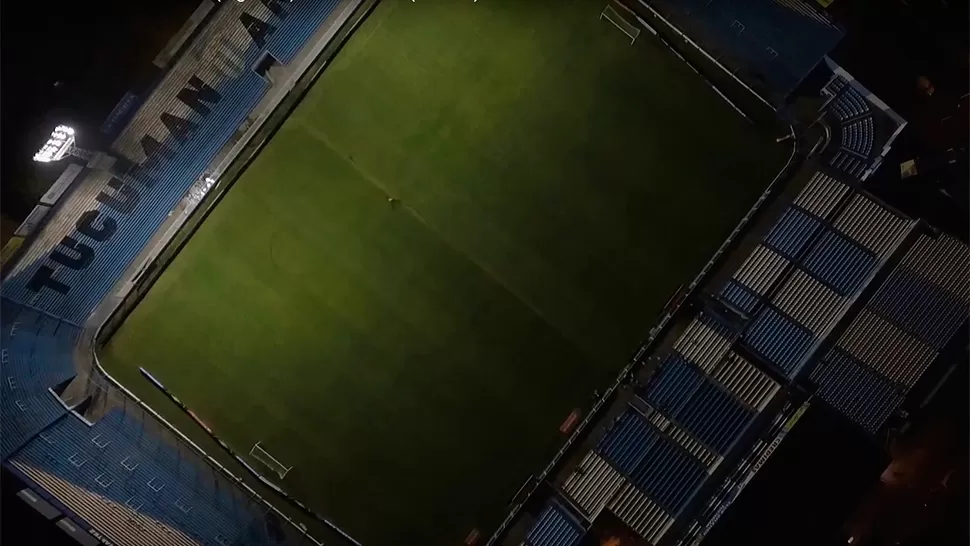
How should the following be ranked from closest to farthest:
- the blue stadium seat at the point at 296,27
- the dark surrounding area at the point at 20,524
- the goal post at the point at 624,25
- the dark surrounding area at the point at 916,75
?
the dark surrounding area at the point at 20,524 → the dark surrounding area at the point at 916,75 → the blue stadium seat at the point at 296,27 → the goal post at the point at 624,25

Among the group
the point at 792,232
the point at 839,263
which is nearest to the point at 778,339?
the point at 839,263

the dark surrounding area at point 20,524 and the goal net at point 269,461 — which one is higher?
the goal net at point 269,461

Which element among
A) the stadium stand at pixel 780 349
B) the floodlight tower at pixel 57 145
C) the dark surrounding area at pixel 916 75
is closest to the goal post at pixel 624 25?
the dark surrounding area at pixel 916 75

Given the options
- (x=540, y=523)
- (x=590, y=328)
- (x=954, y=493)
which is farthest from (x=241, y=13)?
(x=954, y=493)

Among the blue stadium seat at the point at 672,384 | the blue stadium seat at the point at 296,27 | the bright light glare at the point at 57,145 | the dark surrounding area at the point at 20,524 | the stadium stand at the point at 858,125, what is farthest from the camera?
the blue stadium seat at the point at 296,27

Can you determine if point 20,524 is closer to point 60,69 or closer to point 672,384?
point 60,69

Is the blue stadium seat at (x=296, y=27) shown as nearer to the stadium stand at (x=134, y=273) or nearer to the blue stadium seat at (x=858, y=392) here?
the stadium stand at (x=134, y=273)
